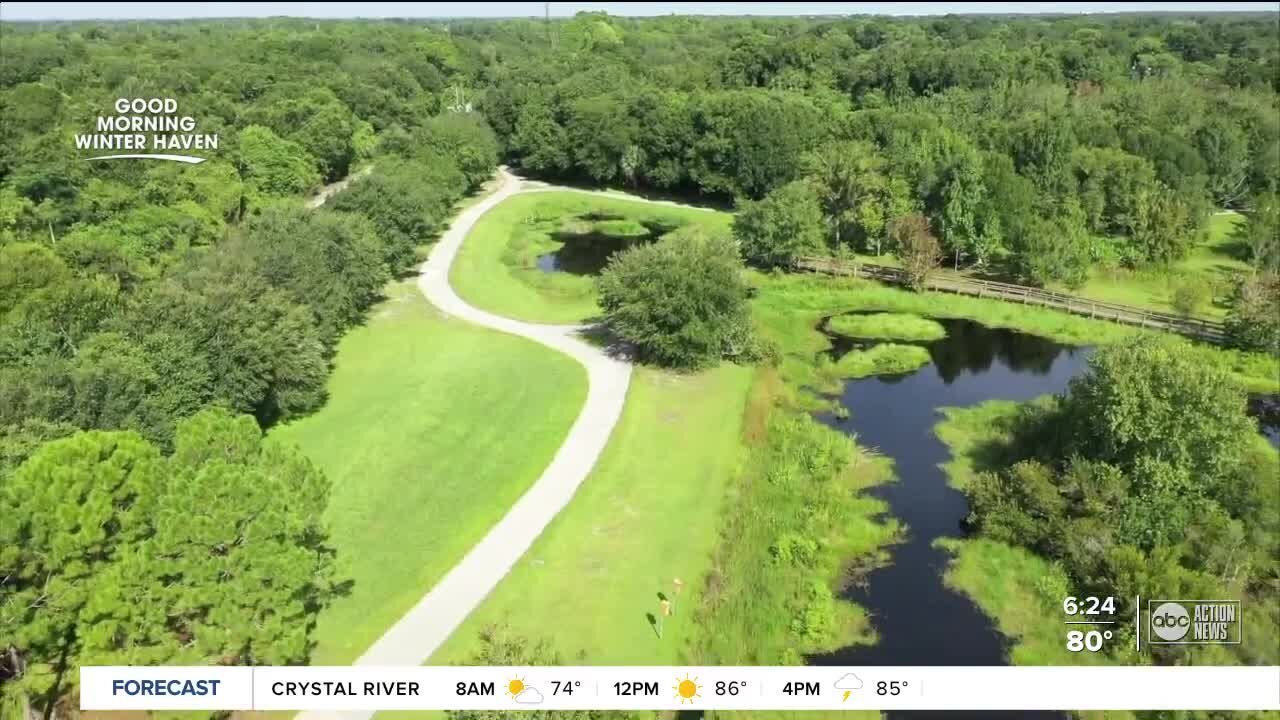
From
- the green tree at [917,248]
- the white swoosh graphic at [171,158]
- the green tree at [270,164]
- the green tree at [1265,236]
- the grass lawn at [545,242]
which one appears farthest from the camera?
the green tree at [270,164]

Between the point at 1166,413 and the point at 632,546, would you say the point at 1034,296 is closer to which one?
the point at 1166,413

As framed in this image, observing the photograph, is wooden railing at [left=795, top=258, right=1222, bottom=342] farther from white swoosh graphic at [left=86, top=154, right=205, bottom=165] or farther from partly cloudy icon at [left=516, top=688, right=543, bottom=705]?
white swoosh graphic at [left=86, top=154, right=205, bottom=165]

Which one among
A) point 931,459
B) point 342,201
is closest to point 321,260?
Result: point 342,201

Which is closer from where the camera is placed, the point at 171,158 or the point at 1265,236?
the point at 1265,236

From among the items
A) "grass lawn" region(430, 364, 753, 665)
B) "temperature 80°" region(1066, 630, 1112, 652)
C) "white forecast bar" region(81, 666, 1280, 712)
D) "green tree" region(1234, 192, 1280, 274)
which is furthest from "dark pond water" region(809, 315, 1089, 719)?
"green tree" region(1234, 192, 1280, 274)

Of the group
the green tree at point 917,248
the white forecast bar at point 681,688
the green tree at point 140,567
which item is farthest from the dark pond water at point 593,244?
the white forecast bar at point 681,688

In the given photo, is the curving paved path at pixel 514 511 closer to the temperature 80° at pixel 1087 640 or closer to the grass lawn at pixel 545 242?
the grass lawn at pixel 545 242
